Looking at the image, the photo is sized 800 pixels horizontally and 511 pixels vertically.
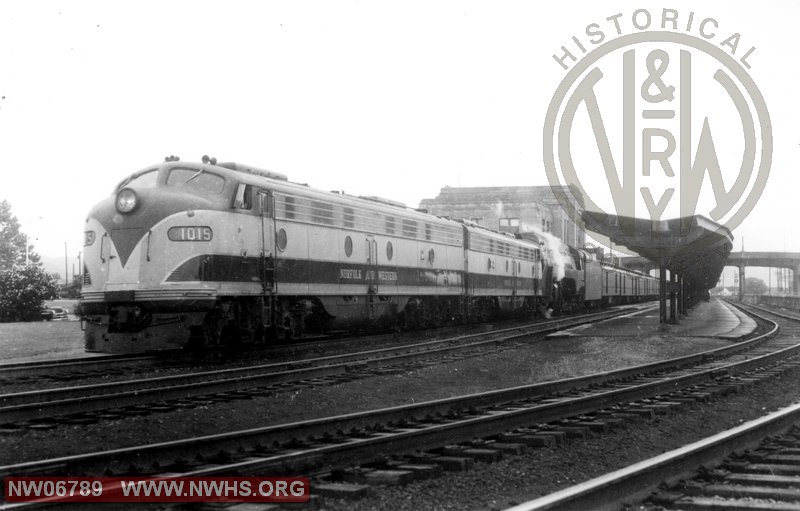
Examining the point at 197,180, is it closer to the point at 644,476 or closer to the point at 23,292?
the point at 644,476

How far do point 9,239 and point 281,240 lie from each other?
202 ft

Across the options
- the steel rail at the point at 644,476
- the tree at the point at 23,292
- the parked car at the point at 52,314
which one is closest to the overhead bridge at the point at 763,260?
the parked car at the point at 52,314

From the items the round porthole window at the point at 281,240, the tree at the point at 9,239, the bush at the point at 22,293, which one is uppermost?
the tree at the point at 9,239

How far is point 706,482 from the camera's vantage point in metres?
5.55

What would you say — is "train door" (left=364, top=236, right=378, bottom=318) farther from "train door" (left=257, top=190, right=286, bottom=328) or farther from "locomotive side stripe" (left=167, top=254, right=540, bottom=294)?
"train door" (left=257, top=190, right=286, bottom=328)

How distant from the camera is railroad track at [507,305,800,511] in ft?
15.7

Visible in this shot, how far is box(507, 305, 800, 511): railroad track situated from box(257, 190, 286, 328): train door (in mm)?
9296

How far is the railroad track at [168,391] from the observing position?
8.13m

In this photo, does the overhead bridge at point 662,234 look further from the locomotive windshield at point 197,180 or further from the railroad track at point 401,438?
the railroad track at point 401,438

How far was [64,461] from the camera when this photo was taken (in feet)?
18.0

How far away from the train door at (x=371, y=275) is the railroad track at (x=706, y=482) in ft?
38.7

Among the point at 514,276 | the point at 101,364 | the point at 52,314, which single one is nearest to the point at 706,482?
the point at 101,364

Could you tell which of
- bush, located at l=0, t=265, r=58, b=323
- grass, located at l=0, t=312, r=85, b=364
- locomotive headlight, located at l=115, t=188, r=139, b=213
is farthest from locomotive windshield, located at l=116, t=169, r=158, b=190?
bush, located at l=0, t=265, r=58, b=323

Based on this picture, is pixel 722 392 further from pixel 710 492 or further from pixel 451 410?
pixel 710 492
